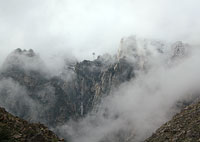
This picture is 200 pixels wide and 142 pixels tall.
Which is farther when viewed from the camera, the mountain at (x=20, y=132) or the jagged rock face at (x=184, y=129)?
the jagged rock face at (x=184, y=129)

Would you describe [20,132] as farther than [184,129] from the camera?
No

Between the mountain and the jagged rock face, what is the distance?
49897mm

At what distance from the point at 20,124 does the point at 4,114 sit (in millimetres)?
5766

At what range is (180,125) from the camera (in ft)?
356

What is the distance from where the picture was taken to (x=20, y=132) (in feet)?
222

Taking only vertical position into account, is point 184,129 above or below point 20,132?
below

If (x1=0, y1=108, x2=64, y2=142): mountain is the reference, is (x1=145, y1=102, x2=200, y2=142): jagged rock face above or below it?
below

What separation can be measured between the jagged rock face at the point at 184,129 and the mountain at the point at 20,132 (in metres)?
49.9

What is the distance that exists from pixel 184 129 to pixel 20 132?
65.7 m

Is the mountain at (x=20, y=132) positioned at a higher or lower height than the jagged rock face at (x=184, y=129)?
higher

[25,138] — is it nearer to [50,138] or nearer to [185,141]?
[50,138]

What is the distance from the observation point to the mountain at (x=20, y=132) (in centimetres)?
6328

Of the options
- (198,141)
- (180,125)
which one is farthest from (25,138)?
(180,125)

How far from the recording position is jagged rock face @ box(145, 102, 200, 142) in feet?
302
